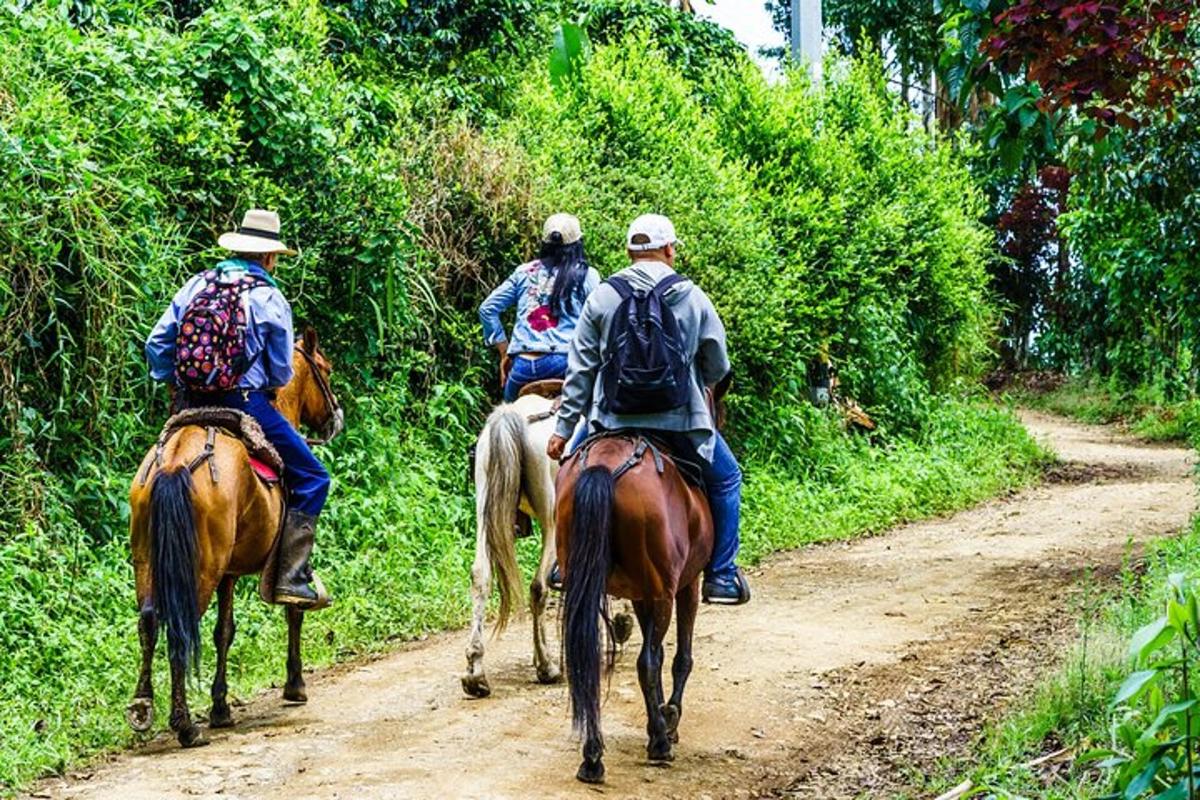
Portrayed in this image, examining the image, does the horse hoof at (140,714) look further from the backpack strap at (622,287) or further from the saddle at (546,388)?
the saddle at (546,388)

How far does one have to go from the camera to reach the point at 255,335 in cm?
746

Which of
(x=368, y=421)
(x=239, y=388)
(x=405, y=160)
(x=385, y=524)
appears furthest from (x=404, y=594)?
(x=405, y=160)

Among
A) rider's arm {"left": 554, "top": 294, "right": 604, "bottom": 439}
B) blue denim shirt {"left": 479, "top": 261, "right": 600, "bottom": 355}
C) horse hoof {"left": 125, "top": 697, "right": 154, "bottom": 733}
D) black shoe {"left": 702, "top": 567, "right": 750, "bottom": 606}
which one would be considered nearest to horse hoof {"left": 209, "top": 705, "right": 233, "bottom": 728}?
horse hoof {"left": 125, "top": 697, "right": 154, "bottom": 733}

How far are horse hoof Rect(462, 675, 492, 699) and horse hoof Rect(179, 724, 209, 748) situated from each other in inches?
58.7

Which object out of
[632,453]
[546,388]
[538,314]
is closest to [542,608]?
[546,388]

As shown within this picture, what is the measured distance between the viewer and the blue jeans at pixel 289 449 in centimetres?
747

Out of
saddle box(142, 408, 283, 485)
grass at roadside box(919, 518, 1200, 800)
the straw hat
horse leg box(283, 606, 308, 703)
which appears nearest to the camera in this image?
grass at roadside box(919, 518, 1200, 800)

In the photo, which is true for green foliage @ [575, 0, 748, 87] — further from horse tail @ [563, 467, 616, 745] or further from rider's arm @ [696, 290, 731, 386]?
horse tail @ [563, 467, 616, 745]

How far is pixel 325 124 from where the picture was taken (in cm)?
1156

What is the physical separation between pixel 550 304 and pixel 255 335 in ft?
7.12

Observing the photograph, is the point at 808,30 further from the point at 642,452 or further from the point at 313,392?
the point at 642,452

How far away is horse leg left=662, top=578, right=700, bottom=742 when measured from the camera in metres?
7.23

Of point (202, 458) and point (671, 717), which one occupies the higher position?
point (202, 458)

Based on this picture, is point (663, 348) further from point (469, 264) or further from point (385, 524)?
point (469, 264)
